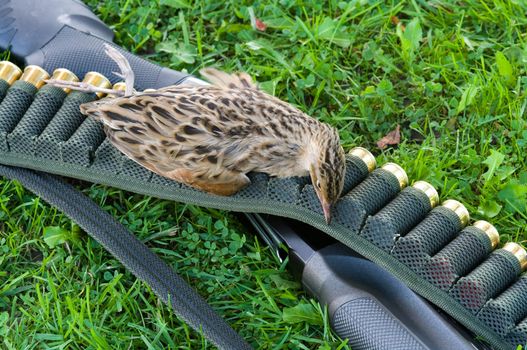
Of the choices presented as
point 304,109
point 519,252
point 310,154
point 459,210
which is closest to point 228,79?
point 304,109

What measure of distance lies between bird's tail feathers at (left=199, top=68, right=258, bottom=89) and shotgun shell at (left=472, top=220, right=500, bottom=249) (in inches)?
61.7

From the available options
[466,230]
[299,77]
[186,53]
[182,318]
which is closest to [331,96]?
[299,77]

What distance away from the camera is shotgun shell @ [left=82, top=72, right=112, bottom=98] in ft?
16.9

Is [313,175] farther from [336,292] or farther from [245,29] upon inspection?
[245,29]

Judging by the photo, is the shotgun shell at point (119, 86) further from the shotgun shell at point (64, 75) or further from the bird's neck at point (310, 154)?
the bird's neck at point (310, 154)

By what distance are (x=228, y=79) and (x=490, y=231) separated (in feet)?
6.00

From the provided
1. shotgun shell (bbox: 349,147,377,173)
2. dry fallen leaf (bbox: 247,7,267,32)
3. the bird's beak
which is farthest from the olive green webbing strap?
dry fallen leaf (bbox: 247,7,267,32)

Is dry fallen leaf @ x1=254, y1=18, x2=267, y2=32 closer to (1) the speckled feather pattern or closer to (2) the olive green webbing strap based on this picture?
(1) the speckled feather pattern

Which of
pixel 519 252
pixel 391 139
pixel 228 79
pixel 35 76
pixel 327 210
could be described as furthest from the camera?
pixel 391 139

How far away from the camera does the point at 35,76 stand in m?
5.14

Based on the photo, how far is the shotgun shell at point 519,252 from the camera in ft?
14.9

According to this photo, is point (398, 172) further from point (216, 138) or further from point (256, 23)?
point (256, 23)

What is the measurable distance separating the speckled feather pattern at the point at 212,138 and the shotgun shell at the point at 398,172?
35cm

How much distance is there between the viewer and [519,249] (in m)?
4.58
